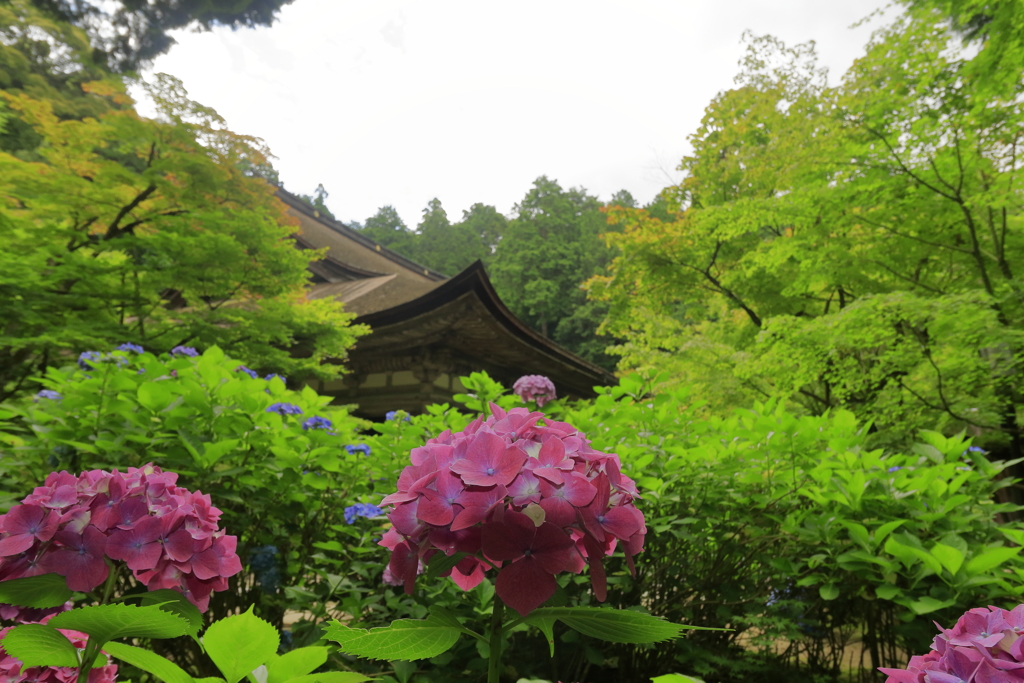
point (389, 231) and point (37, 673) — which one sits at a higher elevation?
point (389, 231)

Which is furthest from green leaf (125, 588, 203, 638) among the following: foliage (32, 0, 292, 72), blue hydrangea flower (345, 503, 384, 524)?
foliage (32, 0, 292, 72)

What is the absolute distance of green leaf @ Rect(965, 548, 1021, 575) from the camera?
1346mm

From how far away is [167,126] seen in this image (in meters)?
5.70

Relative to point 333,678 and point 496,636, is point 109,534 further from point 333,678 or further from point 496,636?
point 496,636

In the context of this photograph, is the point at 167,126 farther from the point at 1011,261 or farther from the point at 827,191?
the point at 1011,261

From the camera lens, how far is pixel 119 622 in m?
0.62

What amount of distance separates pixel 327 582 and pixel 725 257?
707 centimetres

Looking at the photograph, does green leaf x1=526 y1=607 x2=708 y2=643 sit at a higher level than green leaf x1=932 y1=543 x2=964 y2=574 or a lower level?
higher

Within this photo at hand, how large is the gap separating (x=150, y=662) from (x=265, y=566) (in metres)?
1.47

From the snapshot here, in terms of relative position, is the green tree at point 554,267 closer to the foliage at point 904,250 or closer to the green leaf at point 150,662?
the foliage at point 904,250

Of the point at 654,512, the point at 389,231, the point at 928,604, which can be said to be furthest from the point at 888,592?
the point at 389,231

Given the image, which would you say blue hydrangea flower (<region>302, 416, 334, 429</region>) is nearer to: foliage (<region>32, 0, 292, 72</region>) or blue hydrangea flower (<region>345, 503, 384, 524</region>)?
blue hydrangea flower (<region>345, 503, 384, 524</region>)

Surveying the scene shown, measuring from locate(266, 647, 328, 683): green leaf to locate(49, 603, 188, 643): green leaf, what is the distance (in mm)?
112

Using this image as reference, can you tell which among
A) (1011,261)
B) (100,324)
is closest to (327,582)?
(100,324)
